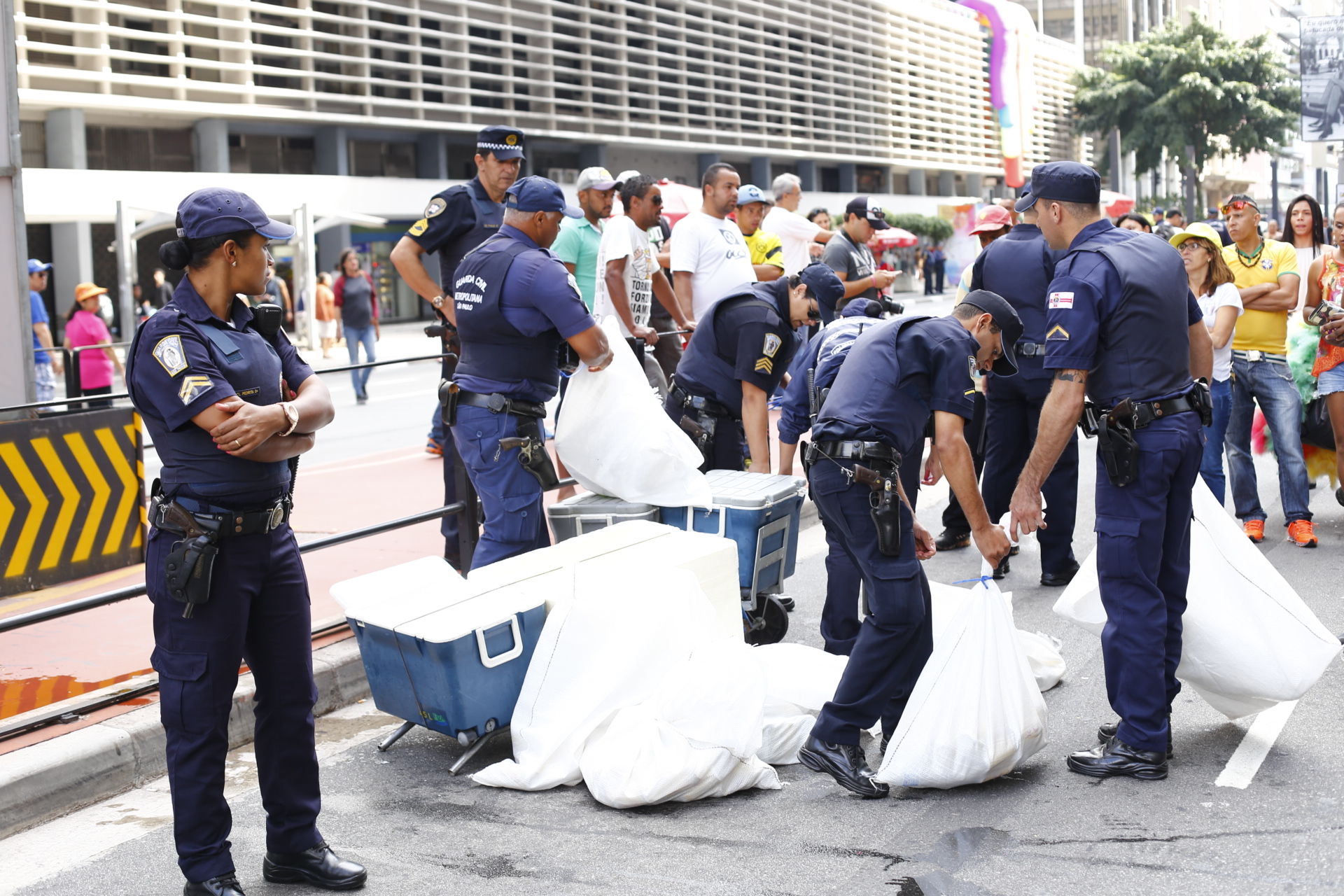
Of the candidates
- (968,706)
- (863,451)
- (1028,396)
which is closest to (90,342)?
(1028,396)

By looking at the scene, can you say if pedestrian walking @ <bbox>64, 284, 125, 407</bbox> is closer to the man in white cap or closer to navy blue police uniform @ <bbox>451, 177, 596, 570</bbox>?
the man in white cap

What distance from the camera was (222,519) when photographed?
324 cm

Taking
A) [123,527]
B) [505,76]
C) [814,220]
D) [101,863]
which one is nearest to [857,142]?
[505,76]

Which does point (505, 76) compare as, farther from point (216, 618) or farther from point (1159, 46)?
point (216, 618)

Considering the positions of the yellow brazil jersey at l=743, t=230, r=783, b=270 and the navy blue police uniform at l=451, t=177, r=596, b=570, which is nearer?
the navy blue police uniform at l=451, t=177, r=596, b=570

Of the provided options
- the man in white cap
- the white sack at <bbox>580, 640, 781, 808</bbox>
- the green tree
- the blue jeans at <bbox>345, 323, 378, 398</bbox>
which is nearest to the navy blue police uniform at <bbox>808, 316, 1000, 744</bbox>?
the white sack at <bbox>580, 640, 781, 808</bbox>

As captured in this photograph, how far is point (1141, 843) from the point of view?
11.6 feet

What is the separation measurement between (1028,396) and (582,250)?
8.67ft

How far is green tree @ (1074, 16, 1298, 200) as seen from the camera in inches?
2013

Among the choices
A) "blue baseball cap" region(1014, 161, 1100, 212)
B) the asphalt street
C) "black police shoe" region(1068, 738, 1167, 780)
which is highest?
"blue baseball cap" region(1014, 161, 1100, 212)

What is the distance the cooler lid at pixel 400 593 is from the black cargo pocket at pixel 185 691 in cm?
96

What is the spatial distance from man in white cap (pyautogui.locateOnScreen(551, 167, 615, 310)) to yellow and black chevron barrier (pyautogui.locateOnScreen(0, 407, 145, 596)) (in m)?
2.60

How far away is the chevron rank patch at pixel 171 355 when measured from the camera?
123 inches

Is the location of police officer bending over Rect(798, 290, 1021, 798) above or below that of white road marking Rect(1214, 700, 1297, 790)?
above
